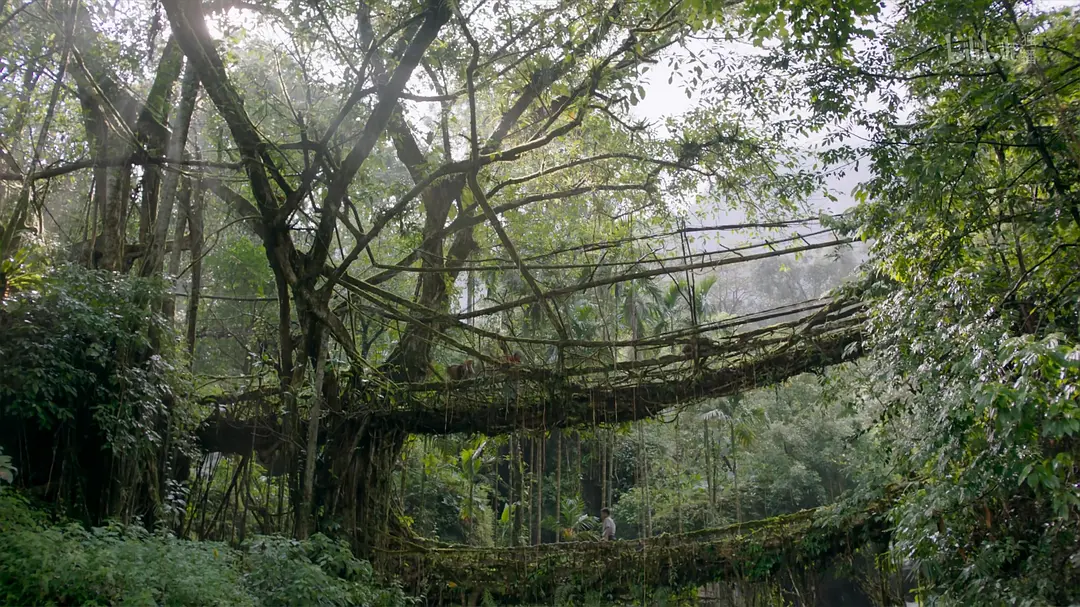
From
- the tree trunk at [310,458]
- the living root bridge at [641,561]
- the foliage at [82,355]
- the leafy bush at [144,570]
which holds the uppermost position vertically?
the foliage at [82,355]

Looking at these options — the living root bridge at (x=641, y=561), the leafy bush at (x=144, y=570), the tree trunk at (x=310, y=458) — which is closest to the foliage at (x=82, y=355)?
the leafy bush at (x=144, y=570)

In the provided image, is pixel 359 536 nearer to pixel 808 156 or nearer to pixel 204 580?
pixel 204 580

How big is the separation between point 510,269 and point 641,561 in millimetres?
3134

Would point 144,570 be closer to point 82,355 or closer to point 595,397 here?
point 82,355

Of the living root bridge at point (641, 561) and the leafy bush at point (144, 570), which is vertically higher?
the leafy bush at point (144, 570)

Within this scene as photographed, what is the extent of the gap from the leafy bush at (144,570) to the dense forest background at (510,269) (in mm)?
21

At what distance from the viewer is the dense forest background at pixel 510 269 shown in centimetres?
374

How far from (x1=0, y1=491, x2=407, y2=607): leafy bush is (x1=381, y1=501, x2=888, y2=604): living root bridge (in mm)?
2156

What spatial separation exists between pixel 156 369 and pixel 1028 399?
554cm

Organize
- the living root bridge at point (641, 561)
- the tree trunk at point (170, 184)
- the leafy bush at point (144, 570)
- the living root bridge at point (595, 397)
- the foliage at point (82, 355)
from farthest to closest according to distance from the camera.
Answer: the living root bridge at point (641, 561), the living root bridge at point (595, 397), the tree trunk at point (170, 184), the foliage at point (82, 355), the leafy bush at point (144, 570)

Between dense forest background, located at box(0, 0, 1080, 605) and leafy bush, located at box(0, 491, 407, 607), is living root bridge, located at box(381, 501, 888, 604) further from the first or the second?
leafy bush, located at box(0, 491, 407, 607)

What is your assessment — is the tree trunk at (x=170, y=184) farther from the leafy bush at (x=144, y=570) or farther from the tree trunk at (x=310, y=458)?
the leafy bush at (x=144, y=570)

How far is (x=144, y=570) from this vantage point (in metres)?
3.87

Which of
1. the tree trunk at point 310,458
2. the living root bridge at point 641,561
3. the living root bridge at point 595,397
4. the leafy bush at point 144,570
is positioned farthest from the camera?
the living root bridge at point 641,561
